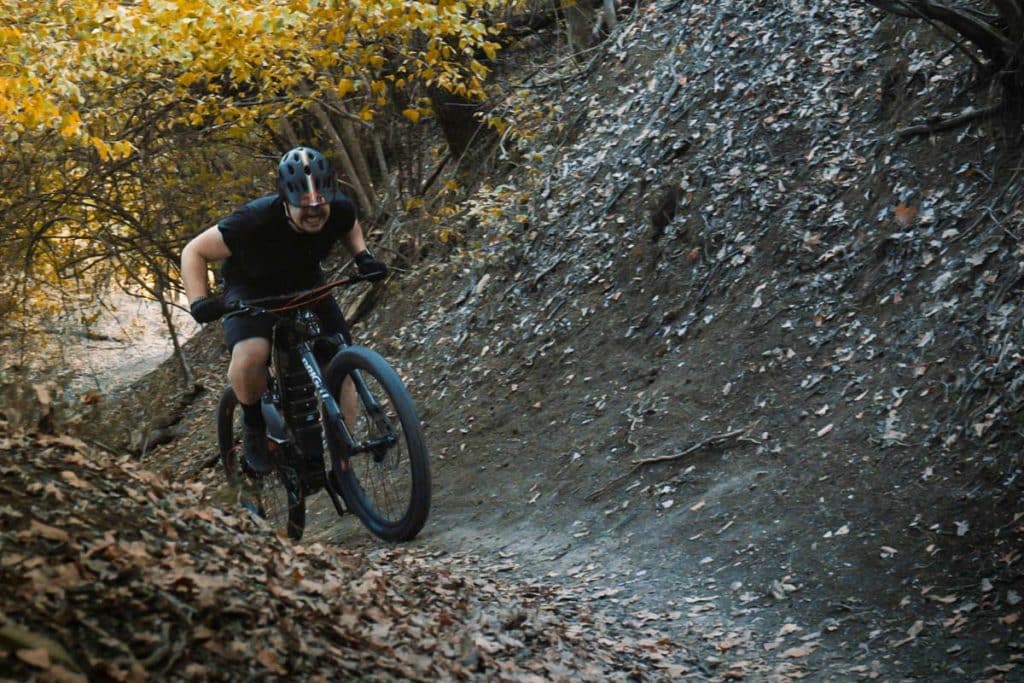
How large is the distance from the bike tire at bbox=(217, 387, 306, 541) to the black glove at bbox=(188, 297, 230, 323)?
1051 mm

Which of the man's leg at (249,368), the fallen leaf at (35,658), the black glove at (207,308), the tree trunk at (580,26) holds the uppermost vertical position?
the tree trunk at (580,26)

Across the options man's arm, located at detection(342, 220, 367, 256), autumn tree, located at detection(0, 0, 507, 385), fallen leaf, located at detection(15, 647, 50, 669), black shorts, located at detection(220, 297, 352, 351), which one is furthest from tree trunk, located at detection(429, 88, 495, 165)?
fallen leaf, located at detection(15, 647, 50, 669)

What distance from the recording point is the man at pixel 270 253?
6.12m

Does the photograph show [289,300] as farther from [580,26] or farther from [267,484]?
[580,26]

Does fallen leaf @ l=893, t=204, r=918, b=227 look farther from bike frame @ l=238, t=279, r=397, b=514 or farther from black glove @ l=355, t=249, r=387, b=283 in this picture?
bike frame @ l=238, t=279, r=397, b=514

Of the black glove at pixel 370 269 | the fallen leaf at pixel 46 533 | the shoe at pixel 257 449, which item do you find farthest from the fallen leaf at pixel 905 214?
the fallen leaf at pixel 46 533

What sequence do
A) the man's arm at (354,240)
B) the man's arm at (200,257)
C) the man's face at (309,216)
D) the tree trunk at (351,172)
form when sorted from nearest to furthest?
the man's face at (309,216) < the man's arm at (200,257) < the man's arm at (354,240) < the tree trunk at (351,172)

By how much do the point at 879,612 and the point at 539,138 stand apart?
8.48m

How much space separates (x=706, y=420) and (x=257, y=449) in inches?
119

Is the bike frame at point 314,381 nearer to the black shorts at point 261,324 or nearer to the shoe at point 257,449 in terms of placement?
the black shorts at point 261,324

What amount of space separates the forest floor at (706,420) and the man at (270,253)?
0.92 m

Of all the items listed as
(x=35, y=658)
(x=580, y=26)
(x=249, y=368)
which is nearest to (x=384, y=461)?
(x=249, y=368)

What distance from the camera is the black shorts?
652cm

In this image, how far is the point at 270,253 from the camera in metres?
6.50
